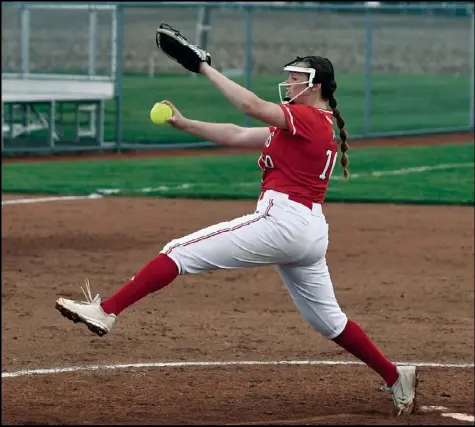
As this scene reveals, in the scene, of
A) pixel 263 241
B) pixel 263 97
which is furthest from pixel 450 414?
pixel 263 97

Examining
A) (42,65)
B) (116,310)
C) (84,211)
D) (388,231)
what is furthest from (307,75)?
(42,65)

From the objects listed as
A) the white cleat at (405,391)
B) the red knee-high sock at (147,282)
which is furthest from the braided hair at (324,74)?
the white cleat at (405,391)

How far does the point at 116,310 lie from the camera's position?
598cm

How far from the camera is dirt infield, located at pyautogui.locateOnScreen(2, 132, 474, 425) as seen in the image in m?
6.50

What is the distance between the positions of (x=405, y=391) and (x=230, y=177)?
10.8 meters

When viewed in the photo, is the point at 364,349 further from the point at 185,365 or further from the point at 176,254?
the point at 185,365

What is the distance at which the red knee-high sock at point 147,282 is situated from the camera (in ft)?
19.5

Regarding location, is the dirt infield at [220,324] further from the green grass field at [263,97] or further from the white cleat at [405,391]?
the green grass field at [263,97]

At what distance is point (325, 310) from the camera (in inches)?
247

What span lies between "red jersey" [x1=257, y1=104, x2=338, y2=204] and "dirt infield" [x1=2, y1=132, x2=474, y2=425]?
1.18m

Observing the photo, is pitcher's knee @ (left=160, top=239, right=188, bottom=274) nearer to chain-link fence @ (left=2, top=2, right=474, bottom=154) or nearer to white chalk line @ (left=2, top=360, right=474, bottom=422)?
white chalk line @ (left=2, top=360, right=474, bottom=422)

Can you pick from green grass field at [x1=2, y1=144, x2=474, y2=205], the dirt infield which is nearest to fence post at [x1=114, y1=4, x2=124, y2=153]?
green grass field at [x1=2, y1=144, x2=474, y2=205]

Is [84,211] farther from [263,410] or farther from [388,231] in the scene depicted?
[263,410]

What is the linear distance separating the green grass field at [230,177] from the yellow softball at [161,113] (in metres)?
8.93
